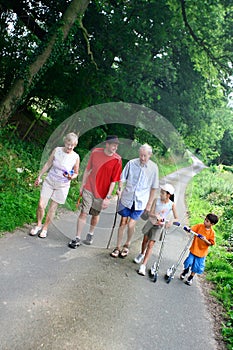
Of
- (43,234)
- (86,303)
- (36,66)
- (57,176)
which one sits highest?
(36,66)

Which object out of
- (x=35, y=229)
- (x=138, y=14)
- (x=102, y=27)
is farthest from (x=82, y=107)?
(x=35, y=229)

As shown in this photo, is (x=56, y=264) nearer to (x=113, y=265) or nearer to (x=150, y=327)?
(x=113, y=265)

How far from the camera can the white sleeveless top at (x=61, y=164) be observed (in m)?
5.55

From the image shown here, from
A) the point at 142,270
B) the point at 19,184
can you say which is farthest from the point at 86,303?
the point at 19,184

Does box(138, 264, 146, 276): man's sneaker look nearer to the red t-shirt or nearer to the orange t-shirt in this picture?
the orange t-shirt

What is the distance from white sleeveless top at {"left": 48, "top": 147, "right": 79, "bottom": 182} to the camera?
5551mm

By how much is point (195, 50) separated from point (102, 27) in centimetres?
425

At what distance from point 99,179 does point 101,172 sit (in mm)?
140

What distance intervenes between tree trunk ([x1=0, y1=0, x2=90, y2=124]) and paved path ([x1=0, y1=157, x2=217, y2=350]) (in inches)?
212

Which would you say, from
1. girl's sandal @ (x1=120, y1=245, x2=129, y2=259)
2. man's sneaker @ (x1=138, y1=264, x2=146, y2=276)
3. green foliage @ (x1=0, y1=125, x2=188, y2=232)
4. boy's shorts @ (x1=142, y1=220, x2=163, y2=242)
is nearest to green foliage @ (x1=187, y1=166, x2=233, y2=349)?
man's sneaker @ (x1=138, y1=264, x2=146, y2=276)

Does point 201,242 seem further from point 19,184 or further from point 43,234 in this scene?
point 19,184

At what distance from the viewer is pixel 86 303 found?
4.10 m

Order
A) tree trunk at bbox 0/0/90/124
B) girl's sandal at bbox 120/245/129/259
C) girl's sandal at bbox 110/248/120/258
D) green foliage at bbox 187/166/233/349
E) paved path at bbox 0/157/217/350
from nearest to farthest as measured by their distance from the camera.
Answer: paved path at bbox 0/157/217/350
green foliage at bbox 187/166/233/349
girl's sandal at bbox 110/248/120/258
girl's sandal at bbox 120/245/129/259
tree trunk at bbox 0/0/90/124

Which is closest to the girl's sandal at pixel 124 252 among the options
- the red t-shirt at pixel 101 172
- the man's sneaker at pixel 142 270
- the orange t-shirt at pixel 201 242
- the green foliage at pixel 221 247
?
the man's sneaker at pixel 142 270
